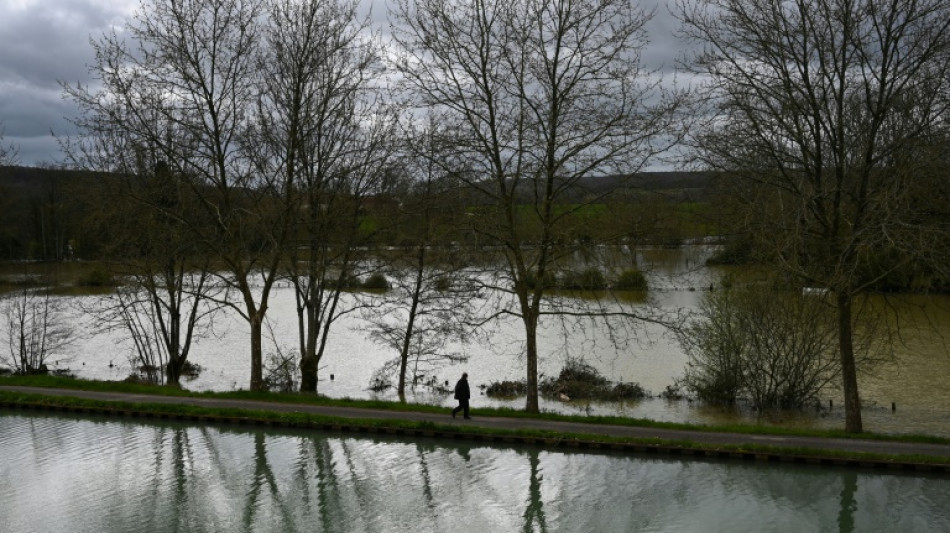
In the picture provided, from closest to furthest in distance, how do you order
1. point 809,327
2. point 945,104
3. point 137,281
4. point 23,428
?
point 945,104
point 23,428
point 809,327
point 137,281

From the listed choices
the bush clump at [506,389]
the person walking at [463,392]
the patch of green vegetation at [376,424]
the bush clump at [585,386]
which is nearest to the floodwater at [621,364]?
the bush clump at [506,389]

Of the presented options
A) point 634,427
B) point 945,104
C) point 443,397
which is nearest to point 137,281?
point 443,397

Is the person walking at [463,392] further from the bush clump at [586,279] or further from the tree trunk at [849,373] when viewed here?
the tree trunk at [849,373]

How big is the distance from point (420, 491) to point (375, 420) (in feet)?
15.4

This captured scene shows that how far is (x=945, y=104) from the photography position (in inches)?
695

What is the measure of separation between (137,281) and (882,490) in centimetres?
2344

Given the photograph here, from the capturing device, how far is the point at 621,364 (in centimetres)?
3300

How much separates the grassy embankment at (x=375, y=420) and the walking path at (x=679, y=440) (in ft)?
0.20

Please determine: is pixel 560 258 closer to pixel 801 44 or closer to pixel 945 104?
pixel 801 44

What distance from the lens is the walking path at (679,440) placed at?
55.3 ft

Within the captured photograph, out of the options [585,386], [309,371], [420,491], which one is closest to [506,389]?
[585,386]

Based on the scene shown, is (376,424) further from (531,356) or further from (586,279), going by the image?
(586,279)

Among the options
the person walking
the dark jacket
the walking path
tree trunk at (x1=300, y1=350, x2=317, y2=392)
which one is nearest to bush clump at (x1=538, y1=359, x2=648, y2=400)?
tree trunk at (x1=300, y1=350, x2=317, y2=392)

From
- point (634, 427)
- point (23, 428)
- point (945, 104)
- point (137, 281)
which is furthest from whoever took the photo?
point (137, 281)
